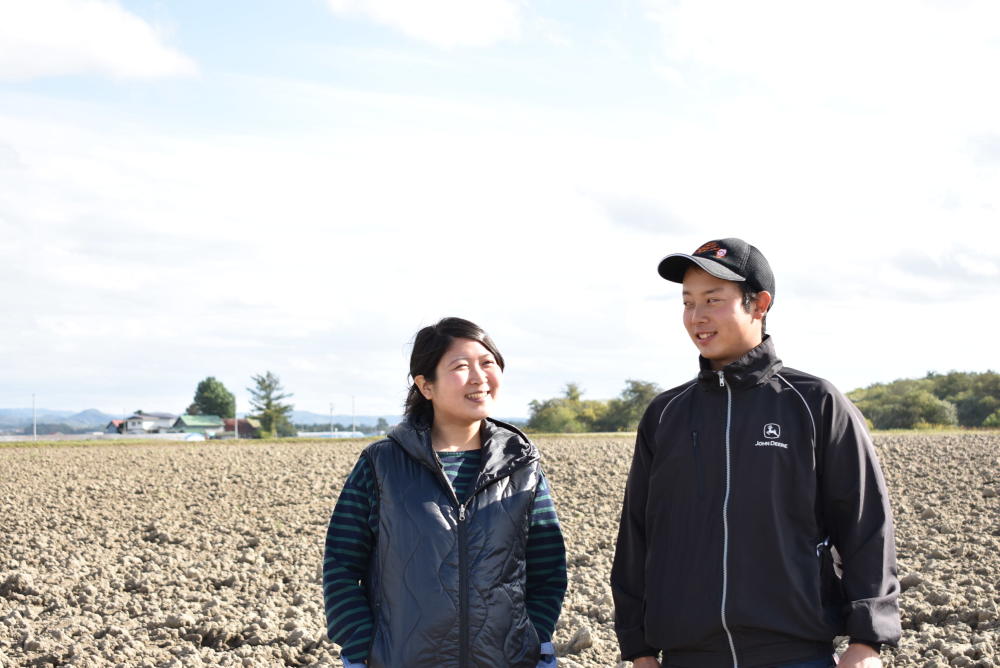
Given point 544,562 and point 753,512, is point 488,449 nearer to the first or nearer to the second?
point 544,562

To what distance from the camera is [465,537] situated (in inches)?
95.4

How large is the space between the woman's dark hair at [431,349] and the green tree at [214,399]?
6422cm

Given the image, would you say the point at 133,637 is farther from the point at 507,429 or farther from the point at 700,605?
the point at 700,605

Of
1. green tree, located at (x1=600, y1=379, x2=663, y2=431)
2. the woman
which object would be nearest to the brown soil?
the woman

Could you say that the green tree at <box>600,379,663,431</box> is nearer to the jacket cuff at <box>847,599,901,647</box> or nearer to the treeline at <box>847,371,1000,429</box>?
the treeline at <box>847,371,1000,429</box>

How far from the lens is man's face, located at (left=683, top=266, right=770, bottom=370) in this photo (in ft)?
7.88

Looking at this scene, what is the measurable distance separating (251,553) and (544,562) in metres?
5.95

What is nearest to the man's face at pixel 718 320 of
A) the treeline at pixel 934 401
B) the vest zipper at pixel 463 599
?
the vest zipper at pixel 463 599

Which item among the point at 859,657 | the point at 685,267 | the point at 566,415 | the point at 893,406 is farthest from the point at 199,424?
the point at 859,657

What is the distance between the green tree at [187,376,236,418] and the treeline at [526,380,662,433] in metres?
36.4

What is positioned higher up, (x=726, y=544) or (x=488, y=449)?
(x=488, y=449)

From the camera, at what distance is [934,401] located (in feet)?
79.8

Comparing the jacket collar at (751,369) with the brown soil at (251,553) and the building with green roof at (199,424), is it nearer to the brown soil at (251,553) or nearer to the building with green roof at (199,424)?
the brown soil at (251,553)

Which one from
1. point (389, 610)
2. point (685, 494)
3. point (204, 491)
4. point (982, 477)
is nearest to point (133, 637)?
point (389, 610)
